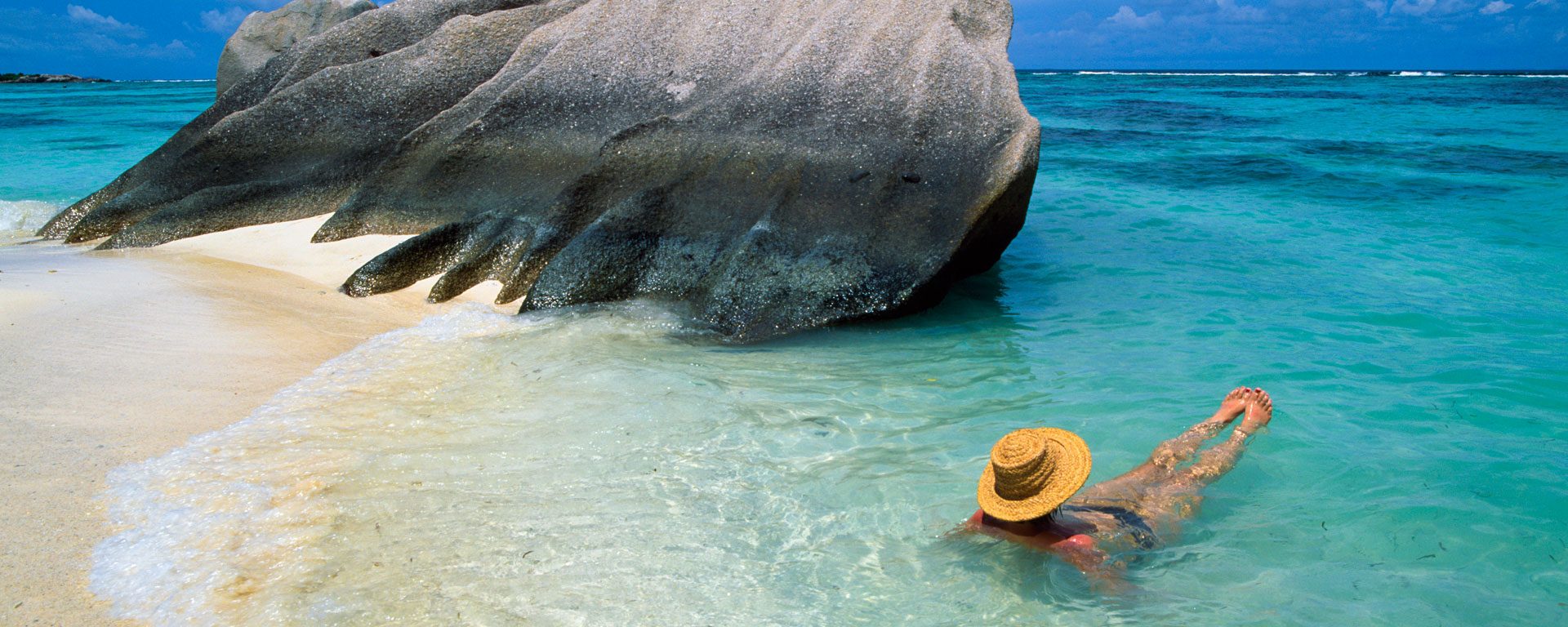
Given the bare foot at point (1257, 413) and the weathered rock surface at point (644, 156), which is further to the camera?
the weathered rock surface at point (644, 156)

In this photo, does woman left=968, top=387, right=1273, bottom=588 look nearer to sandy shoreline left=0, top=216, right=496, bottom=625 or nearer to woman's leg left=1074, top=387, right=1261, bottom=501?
woman's leg left=1074, top=387, right=1261, bottom=501

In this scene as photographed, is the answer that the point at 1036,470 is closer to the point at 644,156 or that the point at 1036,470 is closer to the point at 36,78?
the point at 644,156

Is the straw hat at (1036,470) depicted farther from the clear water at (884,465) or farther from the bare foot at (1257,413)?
the bare foot at (1257,413)

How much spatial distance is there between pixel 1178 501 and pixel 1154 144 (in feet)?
49.4

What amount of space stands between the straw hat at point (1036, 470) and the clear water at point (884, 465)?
0.84ft

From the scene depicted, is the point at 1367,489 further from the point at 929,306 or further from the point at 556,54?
the point at 556,54

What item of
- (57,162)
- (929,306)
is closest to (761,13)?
(929,306)

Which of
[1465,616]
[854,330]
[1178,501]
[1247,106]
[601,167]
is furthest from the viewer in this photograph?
[1247,106]

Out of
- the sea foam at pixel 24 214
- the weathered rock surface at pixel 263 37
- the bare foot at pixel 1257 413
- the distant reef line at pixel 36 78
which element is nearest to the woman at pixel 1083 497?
the bare foot at pixel 1257 413

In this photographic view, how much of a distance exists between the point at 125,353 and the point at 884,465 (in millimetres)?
3763

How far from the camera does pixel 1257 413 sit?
4719mm

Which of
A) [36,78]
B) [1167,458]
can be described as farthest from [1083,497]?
[36,78]

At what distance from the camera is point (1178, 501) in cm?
409

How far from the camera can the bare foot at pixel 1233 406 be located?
15.6 ft
